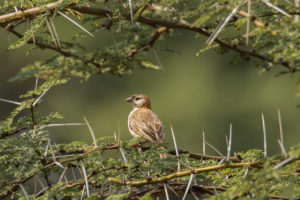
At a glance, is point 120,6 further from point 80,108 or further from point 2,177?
point 80,108

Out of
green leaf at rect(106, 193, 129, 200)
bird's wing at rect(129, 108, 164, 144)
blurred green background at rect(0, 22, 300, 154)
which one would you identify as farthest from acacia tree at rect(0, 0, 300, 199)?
blurred green background at rect(0, 22, 300, 154)

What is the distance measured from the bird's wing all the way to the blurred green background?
1496 cm

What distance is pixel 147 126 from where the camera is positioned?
689 cm

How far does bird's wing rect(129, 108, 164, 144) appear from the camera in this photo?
6714 mm

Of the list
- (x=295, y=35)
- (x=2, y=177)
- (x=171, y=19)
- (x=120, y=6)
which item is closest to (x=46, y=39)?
(x=120, y=6)

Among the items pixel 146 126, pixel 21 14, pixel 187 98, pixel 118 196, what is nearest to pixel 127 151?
pixel 118 196

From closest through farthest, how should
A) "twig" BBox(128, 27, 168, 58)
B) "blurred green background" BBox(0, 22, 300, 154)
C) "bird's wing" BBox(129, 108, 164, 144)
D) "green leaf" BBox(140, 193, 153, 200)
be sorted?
"green leaf" BBox(140, 193, 153, 200) < "twig" BBox(128, 27, 168, 58) < "bird's wing" BBox(129, 108, 164, 144) < "blurred green background" BBox(0, 22, 300, 154)

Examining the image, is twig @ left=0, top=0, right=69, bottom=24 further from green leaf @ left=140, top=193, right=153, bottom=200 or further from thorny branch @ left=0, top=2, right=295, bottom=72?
green leaf @ left=140, top=193, right=153, bottom=200

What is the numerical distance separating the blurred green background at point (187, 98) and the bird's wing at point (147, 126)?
1496 centimetres

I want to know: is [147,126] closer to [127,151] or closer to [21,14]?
[21,14]

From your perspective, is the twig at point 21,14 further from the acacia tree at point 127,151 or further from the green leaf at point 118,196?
the green leaf at point 118,196

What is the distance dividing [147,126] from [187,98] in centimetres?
1817

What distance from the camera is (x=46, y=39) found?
4176 mm

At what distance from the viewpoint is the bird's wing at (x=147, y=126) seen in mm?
6714
